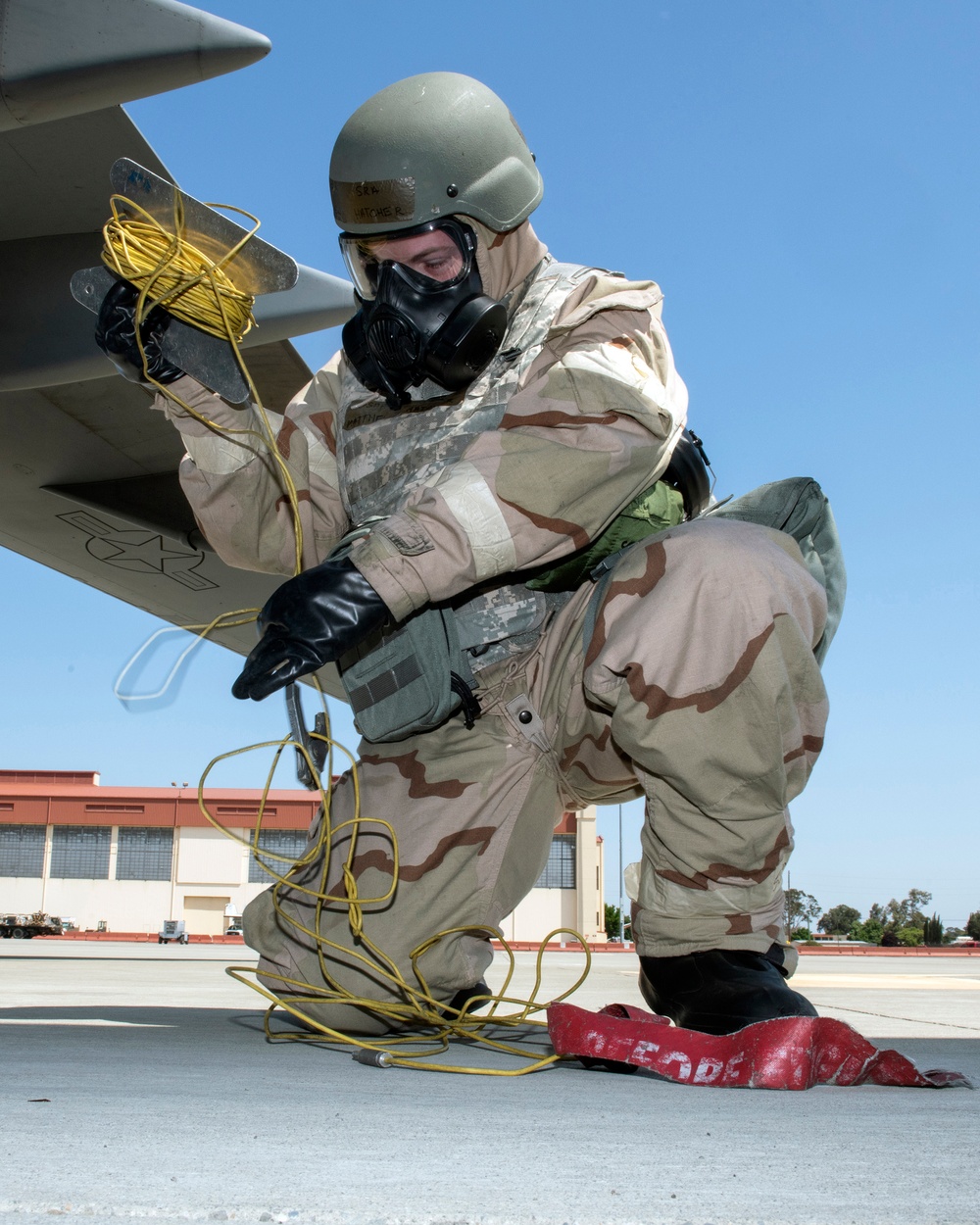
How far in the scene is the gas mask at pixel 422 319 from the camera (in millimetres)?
1986

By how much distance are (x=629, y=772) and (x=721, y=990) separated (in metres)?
0.62

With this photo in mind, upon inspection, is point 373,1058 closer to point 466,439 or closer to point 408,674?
point 408,674

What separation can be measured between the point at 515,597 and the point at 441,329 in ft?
1.70

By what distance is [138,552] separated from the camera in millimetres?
5094

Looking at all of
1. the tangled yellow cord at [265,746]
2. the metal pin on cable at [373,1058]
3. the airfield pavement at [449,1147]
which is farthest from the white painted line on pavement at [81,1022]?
the metal pin on cable at [373,1058]

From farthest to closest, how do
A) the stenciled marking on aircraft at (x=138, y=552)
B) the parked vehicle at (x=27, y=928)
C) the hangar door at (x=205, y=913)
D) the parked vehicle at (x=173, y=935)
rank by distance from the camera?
the hangar door at (x=205, y=913)
the parked vehicle at (x=27, y=928)
the parked vehicle at (x=173, y=935)
the stenciled marking on aircraft at (x=138, y=552)

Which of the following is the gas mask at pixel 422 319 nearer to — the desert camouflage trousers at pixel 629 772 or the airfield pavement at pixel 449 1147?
the desert camouflage trousers at pixel 629 772

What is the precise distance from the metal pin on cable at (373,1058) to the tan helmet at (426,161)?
4.71ft

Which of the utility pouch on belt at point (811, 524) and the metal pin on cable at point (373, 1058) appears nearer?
the metal pin on cable at point (373, 1058)

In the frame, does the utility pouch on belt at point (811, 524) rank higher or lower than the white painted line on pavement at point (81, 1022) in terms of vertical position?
higher

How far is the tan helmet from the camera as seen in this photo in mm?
2033

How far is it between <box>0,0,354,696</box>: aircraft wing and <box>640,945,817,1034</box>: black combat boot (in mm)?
2062

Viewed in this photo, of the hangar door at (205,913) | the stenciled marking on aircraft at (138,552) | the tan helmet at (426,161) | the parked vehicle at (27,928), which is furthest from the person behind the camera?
the hangar door at (205,913)

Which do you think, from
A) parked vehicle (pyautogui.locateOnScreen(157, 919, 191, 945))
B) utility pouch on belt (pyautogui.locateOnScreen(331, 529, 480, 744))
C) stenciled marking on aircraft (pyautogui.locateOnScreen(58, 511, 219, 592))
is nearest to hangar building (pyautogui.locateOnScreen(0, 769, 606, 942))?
parked vehicle (pyautogui.locateOnScreen(157, 919, 191, 945))
